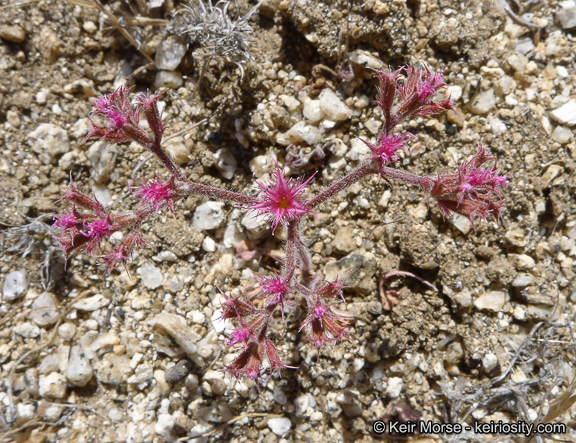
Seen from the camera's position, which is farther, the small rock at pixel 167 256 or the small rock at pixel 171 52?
the small rock at pixel 171 52

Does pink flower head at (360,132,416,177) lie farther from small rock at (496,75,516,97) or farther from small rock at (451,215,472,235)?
small rock at (496,75,516,97)

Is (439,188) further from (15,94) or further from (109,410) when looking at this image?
(15,94)

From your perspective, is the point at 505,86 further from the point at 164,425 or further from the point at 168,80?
the point at 164,425

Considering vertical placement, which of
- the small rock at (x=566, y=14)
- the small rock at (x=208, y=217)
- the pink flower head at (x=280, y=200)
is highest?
the small rock at (x=566, y=14)

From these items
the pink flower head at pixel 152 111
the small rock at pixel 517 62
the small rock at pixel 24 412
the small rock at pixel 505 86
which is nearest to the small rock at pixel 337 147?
the small rock at pixel 505 86

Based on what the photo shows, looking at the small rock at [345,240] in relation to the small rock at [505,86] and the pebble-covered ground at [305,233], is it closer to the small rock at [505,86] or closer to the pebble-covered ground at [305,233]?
the pebble-covered ground at [305,233]

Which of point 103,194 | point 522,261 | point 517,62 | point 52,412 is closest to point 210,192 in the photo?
point 103,194
